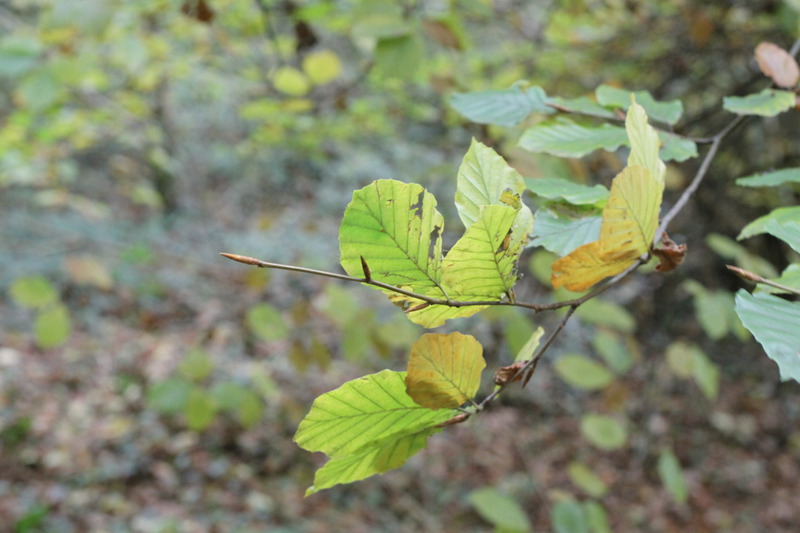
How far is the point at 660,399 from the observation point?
3.27 meters

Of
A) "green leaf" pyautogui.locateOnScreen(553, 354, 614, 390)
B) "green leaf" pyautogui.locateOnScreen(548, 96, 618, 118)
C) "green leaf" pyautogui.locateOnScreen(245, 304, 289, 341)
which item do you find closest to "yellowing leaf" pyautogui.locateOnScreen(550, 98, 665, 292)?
"green leaf" pyautogui.locateOnScreen(548, 96, 618, 118)

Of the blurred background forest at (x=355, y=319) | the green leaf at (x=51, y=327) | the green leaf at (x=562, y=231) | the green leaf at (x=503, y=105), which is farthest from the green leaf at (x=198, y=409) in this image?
the green leaf at (x=562, y=231)

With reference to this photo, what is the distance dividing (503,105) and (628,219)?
300 mm

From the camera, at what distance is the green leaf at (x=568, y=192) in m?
0.38

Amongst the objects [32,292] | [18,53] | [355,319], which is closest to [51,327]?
[32,292]

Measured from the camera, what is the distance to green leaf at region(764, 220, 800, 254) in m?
0.31

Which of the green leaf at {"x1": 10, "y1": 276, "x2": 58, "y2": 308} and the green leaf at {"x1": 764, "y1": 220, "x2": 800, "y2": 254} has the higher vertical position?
the green leaf at {"x1": 764, "y1": 220, "x2": 800, "y2": 254}

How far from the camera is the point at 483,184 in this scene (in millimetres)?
333

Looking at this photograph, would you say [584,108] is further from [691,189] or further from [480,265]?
[480,265]

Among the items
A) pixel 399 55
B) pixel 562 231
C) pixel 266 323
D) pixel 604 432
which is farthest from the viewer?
pixel 604 432

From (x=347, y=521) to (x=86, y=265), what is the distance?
1520mm

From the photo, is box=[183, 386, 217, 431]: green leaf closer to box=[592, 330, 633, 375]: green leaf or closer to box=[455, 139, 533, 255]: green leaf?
box=[592, 330, 633, 375]: green leaf

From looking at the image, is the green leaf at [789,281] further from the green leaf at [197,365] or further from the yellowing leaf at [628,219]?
the green leaf at [197,365]

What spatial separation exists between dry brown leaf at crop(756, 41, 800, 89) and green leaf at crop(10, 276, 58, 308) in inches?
56.7
